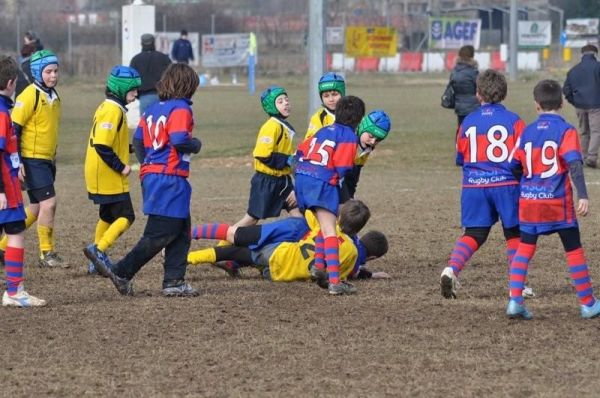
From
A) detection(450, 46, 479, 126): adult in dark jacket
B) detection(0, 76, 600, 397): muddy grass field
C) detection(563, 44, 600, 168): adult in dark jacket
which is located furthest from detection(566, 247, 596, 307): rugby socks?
detection(563, 44, 600, 168): adult in dark jacket

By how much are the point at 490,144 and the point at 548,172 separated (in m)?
0.75

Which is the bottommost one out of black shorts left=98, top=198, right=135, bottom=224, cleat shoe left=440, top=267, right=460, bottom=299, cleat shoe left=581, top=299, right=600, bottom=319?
cleat shoe left=581, top=299, right=600, bottom=319

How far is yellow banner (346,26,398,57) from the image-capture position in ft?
205

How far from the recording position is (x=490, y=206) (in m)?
9.13

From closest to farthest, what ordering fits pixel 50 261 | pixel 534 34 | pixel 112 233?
1. pixel 112 233
2. pixel 50 261
3. pixel 534 34

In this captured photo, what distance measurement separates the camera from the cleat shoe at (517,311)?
8.50 meters

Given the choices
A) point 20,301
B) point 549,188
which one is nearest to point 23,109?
point 20,301

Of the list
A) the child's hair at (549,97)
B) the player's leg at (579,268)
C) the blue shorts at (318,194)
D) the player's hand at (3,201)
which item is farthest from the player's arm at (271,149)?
the player's leg at (579,268)

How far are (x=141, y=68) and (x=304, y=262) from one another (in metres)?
12.3

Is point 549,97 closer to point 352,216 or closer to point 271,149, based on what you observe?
point 352,216

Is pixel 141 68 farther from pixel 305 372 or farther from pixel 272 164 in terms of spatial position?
pixel 305 372

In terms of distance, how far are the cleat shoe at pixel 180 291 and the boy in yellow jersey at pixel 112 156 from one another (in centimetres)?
61

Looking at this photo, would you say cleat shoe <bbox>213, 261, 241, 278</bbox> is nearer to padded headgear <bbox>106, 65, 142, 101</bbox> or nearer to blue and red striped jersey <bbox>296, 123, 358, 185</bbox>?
blue and red striped jersey <bbox>296, 123, 358, 185</bbox>

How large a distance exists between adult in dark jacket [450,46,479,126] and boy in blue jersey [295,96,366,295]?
32.3 feet
